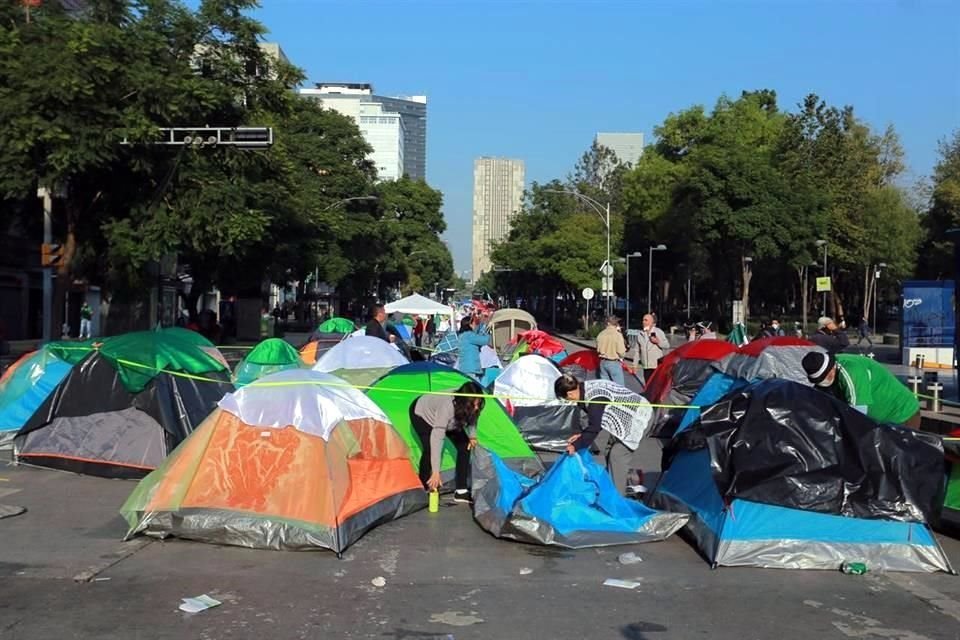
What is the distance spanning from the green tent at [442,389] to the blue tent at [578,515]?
250cm

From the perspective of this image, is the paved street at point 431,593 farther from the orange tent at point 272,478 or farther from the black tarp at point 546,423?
the black tarp at point 546,423

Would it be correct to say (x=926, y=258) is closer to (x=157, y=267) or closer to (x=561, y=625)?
Answer: (x=157, y=267)

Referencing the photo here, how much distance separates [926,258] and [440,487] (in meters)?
58.3

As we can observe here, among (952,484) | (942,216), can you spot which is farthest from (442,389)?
(942,216)

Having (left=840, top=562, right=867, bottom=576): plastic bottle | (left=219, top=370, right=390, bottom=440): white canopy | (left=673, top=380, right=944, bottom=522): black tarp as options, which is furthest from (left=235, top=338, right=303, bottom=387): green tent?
(left=840, top=562, right=867, bottom=576): plastic bottle

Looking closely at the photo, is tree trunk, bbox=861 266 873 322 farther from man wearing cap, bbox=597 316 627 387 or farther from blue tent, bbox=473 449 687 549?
blue tent, bbox=473 449 687 549

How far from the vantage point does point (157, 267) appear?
31.4 meters

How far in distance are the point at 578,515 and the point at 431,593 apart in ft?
6.49

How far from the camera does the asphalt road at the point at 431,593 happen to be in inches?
247

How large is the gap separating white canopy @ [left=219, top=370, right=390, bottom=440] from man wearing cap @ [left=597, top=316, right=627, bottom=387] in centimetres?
781

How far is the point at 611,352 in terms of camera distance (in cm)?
1633

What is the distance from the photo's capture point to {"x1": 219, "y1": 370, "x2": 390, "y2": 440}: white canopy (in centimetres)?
876

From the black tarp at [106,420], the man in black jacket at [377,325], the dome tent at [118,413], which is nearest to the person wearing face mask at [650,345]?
the man in black jacket at [377,325]

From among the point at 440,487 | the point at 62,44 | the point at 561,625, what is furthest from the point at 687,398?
the point at 62,44
